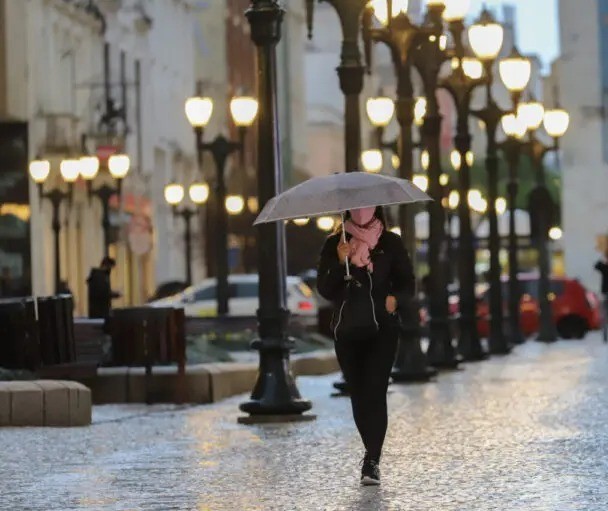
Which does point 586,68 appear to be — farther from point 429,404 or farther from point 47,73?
point 429,404

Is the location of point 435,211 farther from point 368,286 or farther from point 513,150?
point 368,286

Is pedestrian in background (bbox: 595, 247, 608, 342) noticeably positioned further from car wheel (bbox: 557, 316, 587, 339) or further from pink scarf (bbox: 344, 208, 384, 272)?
pink scarf (bbox: 344, 208, 384, 272)

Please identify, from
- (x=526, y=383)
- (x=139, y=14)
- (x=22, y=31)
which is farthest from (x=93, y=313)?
(x=139, y=14)

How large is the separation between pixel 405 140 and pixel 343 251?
49.5 ft

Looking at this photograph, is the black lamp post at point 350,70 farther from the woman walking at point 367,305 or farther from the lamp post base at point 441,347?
the woman walking at point 367,305

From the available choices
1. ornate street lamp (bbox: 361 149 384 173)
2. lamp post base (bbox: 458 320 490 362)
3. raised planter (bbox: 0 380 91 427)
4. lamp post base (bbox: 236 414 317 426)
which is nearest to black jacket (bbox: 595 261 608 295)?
ornate street lamp (bbox: 361 149 384 173)

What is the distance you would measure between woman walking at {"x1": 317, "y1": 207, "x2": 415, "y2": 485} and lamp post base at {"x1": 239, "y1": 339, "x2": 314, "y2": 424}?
5.91m

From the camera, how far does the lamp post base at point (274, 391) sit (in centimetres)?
1911

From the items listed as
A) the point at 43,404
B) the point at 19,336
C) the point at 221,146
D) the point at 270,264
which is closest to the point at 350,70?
the point at 270,264

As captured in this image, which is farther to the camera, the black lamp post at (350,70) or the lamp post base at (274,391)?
the black lamp post at (350,70)

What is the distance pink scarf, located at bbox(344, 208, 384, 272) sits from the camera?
511 inches

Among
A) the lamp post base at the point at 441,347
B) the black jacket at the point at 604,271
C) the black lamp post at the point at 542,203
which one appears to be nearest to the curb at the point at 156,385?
the lamp post base at the point at 441,347

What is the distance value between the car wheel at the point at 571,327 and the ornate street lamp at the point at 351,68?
27.3 m

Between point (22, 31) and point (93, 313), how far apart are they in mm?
18372
